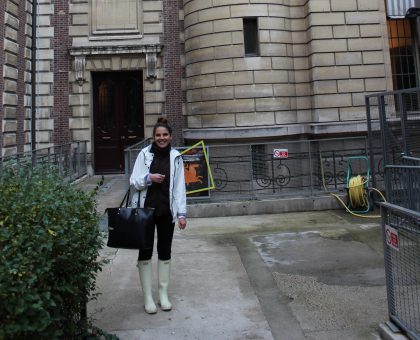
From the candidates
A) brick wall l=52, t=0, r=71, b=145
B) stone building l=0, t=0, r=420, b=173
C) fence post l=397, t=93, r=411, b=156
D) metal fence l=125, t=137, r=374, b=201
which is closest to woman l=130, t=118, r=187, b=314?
fence post l=397, t=93, r=411, b=156

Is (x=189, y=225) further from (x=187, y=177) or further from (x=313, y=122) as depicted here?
(x=313, y=122)

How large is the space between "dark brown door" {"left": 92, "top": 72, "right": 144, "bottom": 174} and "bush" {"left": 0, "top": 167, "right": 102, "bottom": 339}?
41.0 ft

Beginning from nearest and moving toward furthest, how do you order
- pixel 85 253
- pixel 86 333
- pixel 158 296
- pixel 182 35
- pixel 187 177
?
1. pixel 85 253
2. pixel 86 333
3. pixel 158 296
4. pixel 187 177
5. pixel 182 35

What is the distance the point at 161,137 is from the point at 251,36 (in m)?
9.49

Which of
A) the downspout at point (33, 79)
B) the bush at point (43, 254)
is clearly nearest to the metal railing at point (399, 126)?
the bush at point (43, 254)

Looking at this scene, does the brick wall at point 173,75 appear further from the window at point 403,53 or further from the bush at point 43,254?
the bush at point 43,254

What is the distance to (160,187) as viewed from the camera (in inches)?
181

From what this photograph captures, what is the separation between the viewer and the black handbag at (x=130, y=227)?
167 inches

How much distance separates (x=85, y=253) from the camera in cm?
331

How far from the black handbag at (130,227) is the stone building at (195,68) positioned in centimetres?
842

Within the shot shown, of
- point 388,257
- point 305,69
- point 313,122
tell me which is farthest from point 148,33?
point 388,257

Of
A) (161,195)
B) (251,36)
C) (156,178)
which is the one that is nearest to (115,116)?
(251,36)

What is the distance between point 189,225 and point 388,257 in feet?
18.2

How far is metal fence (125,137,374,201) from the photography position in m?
10.4
